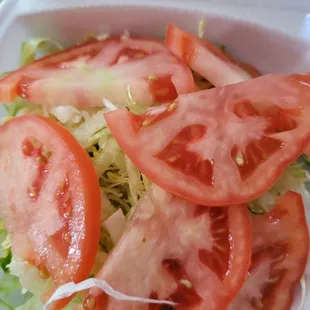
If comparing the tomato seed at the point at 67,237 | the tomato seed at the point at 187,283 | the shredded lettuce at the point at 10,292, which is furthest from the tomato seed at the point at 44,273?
the tomato seed at the point at 187,283

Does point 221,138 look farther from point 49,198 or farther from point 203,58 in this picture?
point 49,198

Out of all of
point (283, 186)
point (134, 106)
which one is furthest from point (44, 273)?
point (283, 186)

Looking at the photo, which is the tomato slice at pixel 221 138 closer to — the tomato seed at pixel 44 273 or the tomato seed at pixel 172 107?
the tomato seed at pixel 172 107

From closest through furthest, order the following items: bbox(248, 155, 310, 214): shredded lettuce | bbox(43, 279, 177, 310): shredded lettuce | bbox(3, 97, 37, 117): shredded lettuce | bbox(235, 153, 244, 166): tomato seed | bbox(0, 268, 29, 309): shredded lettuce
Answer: bbox(43, 279, 177, 310): shredded lettuce → bbox(235, 153, 244, 166): tomato seed → bbox(248, 155, 310, 214): shredded lettuce → bbox(0, 268, 29, 309): shredded lettuce → bbox(3, 97, 37, 117): shredded lettuce

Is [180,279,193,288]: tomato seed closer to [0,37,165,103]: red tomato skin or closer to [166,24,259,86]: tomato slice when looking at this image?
[166,24,259,86]: tomato slice

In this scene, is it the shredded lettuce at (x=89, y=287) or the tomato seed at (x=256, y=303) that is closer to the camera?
the shredded lettuce at (x=89, y=287)

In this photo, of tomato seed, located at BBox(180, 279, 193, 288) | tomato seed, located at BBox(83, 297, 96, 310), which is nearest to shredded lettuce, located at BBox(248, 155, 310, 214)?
tomato seed, located at BBox(180, 279, 193, 288)

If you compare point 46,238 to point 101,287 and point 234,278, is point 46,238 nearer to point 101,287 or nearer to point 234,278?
point 101,287

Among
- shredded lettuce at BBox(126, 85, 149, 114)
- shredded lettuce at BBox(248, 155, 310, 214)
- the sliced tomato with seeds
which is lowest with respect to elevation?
shredded lettuce at BBox(248, 155, 310, 214)

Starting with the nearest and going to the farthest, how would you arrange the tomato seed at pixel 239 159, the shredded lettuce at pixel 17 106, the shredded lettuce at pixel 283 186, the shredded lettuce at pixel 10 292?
the tomato seed at pixel 239 159 < the shredded lettuce at pixel 283 186 < the shredded lettuce at pixel 10 292 < the shredded lettuce at pixel 17 106
